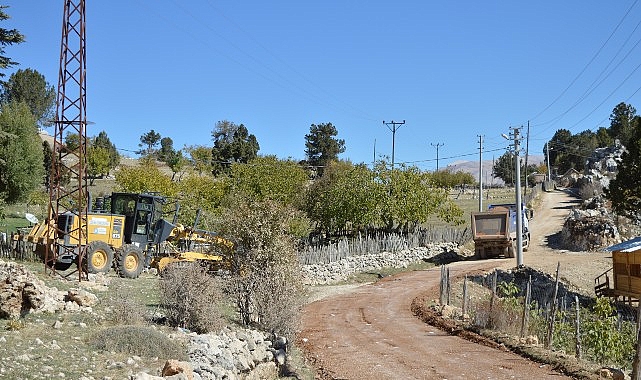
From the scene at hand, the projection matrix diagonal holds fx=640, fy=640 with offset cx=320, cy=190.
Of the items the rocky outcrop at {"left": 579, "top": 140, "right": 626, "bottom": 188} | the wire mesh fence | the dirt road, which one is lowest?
the dirt road

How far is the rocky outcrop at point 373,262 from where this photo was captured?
35.5 meters

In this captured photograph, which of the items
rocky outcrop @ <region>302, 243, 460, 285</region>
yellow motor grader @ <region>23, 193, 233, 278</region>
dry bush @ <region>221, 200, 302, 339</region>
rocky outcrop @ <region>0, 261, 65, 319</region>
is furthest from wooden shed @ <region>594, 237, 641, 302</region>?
rocky outcrop @ <region>0, 261, 65, 319</region>

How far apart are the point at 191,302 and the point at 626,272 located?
26.8m

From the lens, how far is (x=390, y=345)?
18.3 m

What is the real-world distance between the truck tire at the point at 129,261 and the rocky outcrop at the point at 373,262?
799 centimetres

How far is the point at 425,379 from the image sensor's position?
14.3 m

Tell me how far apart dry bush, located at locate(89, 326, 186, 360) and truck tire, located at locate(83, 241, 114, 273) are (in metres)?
14.0

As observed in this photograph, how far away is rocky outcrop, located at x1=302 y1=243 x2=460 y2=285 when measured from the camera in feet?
116

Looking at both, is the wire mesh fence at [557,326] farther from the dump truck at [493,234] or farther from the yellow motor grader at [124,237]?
the dump truck at [493,234]

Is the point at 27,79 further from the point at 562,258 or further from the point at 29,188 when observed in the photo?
the point at 562,258

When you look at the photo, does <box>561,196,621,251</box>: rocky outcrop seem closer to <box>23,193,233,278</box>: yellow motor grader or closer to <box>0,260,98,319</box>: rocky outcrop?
<box>23,193,233,278</box>: yellow motor grader

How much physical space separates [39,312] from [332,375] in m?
6.59

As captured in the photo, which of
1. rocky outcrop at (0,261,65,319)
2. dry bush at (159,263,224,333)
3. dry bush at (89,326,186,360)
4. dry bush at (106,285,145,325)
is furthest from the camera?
dry bush at (159,263,224,333)

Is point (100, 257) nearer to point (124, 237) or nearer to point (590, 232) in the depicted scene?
point (124, 237)
